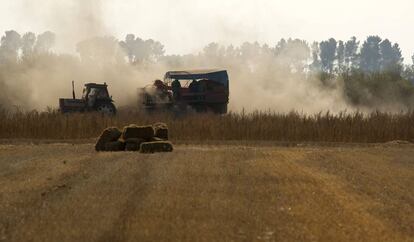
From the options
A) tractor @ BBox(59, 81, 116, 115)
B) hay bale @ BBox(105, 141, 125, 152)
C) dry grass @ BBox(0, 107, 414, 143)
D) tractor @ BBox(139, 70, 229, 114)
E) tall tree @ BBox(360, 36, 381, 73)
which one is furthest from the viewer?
tall tree @ BBox(360, 36, 381, 73)

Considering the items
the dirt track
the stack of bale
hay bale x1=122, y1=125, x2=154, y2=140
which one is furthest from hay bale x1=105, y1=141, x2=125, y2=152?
the dirt track

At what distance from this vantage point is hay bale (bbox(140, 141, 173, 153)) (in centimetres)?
1780

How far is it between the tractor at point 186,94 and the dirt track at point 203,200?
2003 cm

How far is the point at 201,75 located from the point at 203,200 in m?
27.6

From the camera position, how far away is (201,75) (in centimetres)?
3709

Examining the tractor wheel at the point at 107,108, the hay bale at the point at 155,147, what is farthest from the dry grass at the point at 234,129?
the tractor wheel at the point at 107,108

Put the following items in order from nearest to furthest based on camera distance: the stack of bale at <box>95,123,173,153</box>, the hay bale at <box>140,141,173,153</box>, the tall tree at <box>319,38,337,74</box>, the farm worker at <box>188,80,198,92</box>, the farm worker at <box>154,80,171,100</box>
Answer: the hay bale at <box>140,141,173,153</box>
the stack of bale at <box>95,123,173,153</box>
the farm worker at <box>154,80,171,100</box>
the farm worker at <box>188,80,198,92</box>
the tall tree at <box>319,38,337,74</box>

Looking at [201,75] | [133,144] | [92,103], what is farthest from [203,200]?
[201,75]

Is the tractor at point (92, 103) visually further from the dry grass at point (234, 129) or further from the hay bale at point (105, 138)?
the hay bale at point (105, 138)

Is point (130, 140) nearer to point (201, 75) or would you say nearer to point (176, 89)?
point (176, 89)

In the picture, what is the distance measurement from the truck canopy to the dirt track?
70.7ft

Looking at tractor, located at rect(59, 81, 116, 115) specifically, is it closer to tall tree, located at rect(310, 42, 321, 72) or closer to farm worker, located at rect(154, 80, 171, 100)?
farm worker, located at rect(154, 80, 171, 100)

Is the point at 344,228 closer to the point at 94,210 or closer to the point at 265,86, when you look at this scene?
the point at 94,210

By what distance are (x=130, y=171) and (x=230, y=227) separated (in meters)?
4.93
